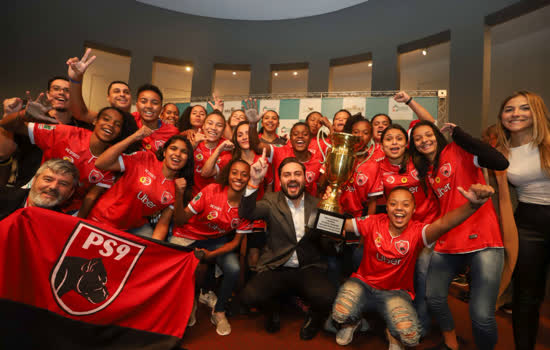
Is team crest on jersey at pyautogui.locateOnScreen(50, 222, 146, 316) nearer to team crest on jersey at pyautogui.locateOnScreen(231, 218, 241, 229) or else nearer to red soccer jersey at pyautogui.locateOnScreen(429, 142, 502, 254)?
team crest on jersey at pyautogui.locateOnScreen(231, 218, 241, 229)

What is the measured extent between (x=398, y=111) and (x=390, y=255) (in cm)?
447

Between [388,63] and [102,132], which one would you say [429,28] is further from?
[102,132]

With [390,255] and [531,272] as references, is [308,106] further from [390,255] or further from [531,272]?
[531,272]

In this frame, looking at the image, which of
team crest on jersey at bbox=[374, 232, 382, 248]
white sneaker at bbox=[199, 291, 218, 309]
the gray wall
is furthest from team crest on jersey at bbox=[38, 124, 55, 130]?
the gray wall

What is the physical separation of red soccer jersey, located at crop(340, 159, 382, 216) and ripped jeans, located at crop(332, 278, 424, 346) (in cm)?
82

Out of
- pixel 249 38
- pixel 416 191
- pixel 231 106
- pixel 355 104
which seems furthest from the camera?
pixel 249 38

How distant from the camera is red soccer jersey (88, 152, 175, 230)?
2738mm

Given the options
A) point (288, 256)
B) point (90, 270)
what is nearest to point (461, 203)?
point (288, 256)

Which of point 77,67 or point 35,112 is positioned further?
point 77,67

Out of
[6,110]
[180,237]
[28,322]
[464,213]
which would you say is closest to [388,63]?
[464,213]

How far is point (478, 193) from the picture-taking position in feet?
6.34

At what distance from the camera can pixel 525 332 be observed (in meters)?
2.17

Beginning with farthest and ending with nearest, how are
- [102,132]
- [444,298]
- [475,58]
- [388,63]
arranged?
[388,63] < [475,58] < [102,132] < [444,298]

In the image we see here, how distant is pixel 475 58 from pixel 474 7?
115 cm
